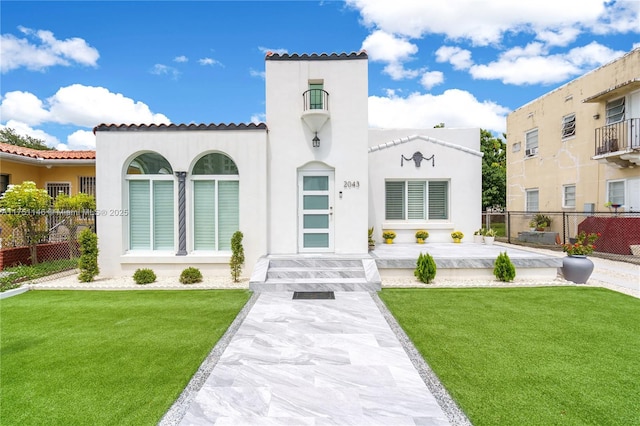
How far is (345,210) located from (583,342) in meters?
6.00

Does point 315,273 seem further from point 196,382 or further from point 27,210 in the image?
point 27,210

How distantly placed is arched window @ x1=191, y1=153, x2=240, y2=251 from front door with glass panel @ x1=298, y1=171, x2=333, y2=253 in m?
1.98

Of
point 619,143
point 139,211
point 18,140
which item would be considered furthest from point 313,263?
point 18,140

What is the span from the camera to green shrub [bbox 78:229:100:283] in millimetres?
8336

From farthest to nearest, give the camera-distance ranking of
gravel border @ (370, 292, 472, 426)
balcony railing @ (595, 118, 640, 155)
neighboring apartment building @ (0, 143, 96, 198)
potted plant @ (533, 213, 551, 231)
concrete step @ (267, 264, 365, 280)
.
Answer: potted plant @ (533, 213, 551, 231)
neighboring apartment building @ (0, 143, 96, 198)
balcony railing @ (595, 118, 640, 155)
concrete step @ (267, 264, 365, 280)
gravel border @ (370, 292, 472, 426)

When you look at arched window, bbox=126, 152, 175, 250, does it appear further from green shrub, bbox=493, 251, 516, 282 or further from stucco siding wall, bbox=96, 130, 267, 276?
green shrub, bbox=493, 251, 516, 282

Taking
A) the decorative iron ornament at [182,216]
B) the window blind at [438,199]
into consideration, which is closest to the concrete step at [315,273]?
the decorative iron ornament at [182,216]

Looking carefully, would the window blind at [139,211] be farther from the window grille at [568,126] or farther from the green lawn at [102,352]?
the window grille at [568,126]

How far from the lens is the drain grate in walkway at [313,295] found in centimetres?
695

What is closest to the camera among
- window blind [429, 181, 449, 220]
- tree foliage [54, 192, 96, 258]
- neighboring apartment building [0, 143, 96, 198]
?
tree foliage [54, 192, 96, 258]

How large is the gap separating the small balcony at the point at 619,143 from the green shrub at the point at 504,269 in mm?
8942

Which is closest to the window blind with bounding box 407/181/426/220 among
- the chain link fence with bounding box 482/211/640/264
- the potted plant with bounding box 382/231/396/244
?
the potted plant with bounding box 382/231/396/244

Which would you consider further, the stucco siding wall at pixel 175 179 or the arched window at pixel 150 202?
the arched window at pixel 150 202

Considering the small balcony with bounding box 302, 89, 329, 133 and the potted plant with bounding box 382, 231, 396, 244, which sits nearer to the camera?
the small balcony with bounding box 302, 89, 329, 133
